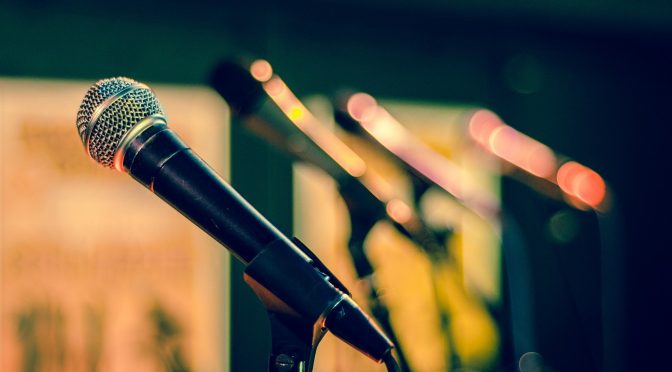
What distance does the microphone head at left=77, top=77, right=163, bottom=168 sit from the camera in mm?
908

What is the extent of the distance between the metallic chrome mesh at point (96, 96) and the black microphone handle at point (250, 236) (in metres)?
0.09

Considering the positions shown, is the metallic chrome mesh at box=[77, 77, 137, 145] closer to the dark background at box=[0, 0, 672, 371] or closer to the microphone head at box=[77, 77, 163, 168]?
the microphone head at box=[77, 77, 163, 168]

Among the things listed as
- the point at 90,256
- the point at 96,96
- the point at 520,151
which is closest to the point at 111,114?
the point at 96,96

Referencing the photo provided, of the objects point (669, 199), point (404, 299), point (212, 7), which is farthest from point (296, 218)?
point (669, 199)

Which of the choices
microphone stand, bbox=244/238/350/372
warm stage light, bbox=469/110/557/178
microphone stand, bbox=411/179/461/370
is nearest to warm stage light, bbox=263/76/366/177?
microphone stand, bbox=411/179/461/370

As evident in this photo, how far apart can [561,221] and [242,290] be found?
1.95m

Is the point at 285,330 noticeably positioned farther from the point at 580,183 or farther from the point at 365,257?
the point at 580,183

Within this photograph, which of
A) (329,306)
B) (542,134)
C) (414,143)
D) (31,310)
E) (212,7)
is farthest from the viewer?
(542,134)

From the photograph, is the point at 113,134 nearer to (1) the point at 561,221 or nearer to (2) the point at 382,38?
(2) the point at 382,38

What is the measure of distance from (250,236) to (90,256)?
1873 mm

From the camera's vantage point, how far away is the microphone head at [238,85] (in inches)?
47.6

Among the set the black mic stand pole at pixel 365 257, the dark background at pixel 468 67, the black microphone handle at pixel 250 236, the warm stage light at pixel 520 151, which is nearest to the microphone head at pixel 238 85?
the black mic stand pole at pixel 365 257

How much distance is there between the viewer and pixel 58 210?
2.50 meters

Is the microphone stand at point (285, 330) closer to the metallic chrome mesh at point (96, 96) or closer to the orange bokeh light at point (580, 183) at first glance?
the metallic chrome mesh at point (96, 96)
